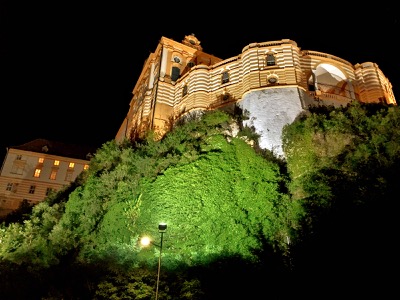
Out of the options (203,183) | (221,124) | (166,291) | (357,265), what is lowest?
(166,291)

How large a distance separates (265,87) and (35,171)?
37.4 metres

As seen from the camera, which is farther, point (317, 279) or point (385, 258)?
point (317, 279)

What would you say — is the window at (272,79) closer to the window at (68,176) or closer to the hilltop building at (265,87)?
the hilltop building at (265,87)

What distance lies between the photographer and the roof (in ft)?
174

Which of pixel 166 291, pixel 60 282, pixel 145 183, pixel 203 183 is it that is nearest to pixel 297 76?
pixel 203 183

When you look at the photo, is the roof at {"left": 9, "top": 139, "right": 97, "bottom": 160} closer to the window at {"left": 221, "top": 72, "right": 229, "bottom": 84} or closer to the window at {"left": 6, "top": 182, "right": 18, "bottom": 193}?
the window at {"left": 6, "top": 182, "right": 18, "bottom": 193}

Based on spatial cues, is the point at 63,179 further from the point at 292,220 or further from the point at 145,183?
the point at 292,220

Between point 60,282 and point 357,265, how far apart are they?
15.8 metres

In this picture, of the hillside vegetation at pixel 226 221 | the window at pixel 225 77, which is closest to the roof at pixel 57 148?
the window at pixel 225 77

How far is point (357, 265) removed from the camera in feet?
58.1

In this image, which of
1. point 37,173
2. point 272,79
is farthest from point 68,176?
point 272,79

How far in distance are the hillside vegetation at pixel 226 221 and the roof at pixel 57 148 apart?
2798 cm

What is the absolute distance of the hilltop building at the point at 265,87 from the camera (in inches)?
1174

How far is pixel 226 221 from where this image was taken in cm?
2133
